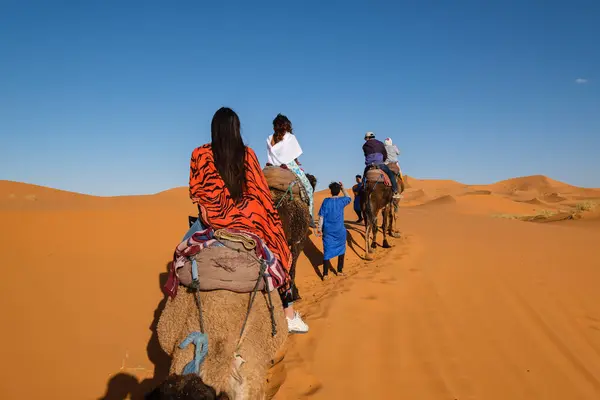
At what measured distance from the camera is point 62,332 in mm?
4395

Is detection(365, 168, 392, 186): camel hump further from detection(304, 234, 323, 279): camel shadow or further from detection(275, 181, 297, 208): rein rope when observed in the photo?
detection(275, 181, 297, 208): rein rope

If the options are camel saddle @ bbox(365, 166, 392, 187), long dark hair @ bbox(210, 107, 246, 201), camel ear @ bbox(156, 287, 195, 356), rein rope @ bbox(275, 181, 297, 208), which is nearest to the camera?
camel ear @ bbox(156, 287, 195, 356)

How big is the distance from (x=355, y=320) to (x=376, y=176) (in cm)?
447

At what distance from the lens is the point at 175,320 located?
2438 millimetres

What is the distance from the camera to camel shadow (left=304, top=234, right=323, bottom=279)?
352 inches

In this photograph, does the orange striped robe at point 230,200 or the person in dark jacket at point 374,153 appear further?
the person in dark jacket at point 374,153

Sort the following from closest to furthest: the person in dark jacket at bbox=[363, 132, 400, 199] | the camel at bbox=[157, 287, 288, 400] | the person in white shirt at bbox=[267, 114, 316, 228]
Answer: the camel at bbox=[157, 287, 288, 400]
the person in white shirt at bbox=[267, 114, 316, 228]
the person in dark jacket at bbox=[363, 132, 400, 199]

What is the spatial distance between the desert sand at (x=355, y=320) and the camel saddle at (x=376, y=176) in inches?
65.8

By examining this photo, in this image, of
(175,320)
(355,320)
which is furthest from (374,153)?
(175,320)

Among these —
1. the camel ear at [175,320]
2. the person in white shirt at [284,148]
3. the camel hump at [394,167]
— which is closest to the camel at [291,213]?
the person in white shirt at [284,148]

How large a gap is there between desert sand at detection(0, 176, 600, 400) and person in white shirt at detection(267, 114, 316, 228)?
1993mm

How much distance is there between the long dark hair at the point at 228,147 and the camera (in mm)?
2750

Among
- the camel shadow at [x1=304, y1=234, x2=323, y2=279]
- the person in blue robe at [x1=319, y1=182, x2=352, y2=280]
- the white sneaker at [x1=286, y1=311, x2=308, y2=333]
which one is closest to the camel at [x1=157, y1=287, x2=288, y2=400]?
the white sneaker at [x1=286, y1=311, x2=308, y2=333]

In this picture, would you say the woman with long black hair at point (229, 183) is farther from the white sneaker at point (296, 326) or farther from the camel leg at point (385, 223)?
the camel leg at point (385, 223)
